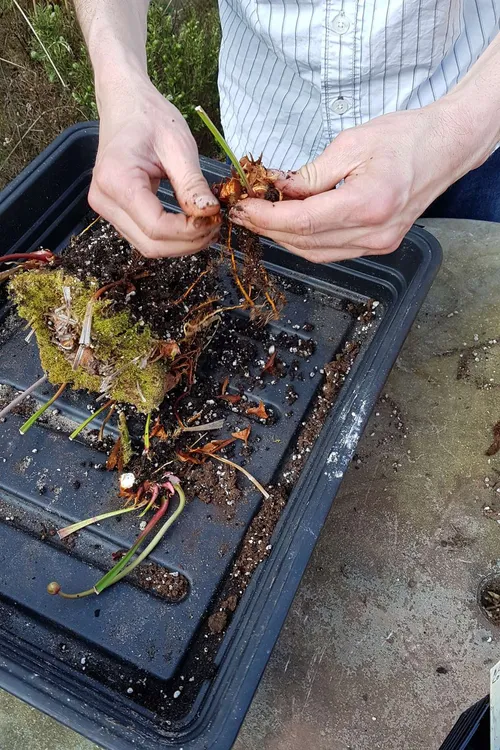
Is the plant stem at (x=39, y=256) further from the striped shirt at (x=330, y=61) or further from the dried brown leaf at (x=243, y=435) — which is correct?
the striped shirt at (x=330, y=61)

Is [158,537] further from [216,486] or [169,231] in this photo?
[169,231]

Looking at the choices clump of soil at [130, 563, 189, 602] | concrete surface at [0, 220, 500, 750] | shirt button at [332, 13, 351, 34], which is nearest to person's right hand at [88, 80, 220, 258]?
shirt button at [332, 13, 351, 34]

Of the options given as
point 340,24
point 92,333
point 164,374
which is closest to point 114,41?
point 340,24

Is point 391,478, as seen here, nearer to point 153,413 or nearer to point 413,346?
point 413,346

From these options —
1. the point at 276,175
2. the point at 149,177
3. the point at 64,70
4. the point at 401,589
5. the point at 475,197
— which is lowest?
the point at 401,589

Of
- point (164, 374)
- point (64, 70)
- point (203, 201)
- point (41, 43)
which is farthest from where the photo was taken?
point (64, 70)
